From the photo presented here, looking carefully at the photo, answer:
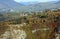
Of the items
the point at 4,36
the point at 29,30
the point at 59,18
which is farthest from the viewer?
the point at 59,18

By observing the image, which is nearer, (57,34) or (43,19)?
(57,34)

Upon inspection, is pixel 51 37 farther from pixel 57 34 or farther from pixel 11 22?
pixel 11 22

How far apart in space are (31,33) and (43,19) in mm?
2141

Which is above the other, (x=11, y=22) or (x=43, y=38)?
(x=11, y=22)

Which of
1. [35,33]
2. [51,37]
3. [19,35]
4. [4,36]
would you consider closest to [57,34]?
[51,37]

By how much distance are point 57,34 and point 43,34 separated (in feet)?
3.26

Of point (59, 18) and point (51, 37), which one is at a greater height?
point (59, 18)

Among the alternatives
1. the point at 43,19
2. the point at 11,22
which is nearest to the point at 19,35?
the point at 11,22

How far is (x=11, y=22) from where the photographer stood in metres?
14.8

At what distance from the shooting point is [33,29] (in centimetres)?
1407

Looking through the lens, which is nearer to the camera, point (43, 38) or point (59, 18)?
point (43, 38)

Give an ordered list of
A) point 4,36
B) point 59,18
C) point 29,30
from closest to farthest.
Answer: point 4,36
point 29,30
point 59,18

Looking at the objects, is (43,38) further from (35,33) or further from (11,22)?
(11,22)

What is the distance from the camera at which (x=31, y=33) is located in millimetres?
13695
